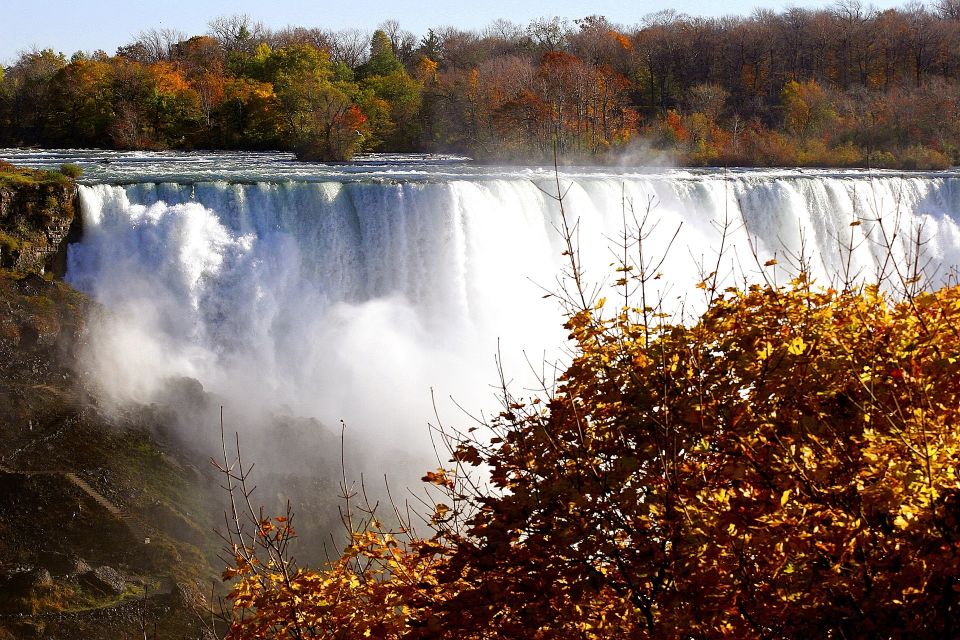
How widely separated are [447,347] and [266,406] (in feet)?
13.0

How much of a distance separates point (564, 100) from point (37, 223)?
27.8 m

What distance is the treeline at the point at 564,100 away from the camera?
37.1 m

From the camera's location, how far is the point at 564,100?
137 ft

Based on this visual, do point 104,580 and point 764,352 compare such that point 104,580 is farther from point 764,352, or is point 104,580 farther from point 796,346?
point 796,346

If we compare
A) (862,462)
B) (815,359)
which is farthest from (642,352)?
(862,462)

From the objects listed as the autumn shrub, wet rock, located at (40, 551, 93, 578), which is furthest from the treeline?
the autumn shrub

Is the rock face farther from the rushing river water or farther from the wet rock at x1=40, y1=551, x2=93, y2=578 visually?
the wet rock at x1=40, y1=551, x2=93, y2=578

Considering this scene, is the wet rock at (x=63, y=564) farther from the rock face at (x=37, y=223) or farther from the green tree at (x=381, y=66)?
the green tree at (x=381, y=66)

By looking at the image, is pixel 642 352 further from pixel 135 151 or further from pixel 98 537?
pixel 135 151

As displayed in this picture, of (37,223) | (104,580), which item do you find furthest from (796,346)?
(37,223)

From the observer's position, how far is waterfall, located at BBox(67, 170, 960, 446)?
17297 mm

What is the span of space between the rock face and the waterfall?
1.09ft

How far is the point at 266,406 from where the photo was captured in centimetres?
1642

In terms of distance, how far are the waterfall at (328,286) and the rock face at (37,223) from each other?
1.09 ft
